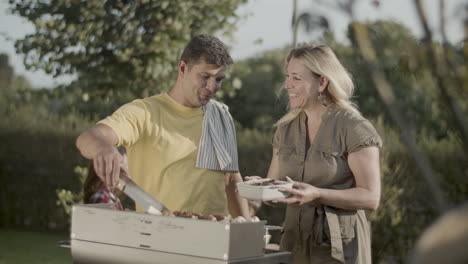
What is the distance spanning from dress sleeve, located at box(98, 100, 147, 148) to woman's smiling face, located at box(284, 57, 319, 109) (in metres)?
0.61

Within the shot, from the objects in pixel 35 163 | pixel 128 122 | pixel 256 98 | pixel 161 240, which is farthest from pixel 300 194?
pixel 256 98

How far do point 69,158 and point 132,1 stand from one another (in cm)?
353

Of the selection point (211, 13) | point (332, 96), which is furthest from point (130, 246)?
point (211, 13)

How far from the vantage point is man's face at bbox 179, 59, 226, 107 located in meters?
3.06

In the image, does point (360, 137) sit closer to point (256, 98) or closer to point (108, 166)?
point (108, 166)

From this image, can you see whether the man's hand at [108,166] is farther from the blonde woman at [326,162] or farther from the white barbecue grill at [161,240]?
the blonde woman at [326,162]

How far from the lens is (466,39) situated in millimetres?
1352

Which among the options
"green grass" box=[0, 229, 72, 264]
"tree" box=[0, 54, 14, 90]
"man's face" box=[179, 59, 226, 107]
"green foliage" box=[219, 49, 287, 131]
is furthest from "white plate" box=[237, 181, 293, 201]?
"green foliage" box=[219, 49, 287, 131]

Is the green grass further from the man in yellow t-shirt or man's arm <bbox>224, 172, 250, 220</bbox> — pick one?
the man in yellow t-shirt

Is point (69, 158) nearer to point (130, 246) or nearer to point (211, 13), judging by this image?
point (211, 13)

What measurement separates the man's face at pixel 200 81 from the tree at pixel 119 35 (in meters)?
4.34

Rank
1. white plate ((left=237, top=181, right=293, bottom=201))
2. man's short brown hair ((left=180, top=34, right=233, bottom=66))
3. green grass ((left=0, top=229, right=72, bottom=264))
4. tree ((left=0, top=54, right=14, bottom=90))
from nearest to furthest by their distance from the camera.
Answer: white plate ((left=237, top=181, right=293, bottom=201))
man's short brown hair ((left=180, top=34, right=233, bottom=66))
green grass ((left=0, top=229, right=72, bottom=264))
tree ((left=0, top=54, right=14, bottom=90))

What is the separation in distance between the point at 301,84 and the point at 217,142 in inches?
17.5

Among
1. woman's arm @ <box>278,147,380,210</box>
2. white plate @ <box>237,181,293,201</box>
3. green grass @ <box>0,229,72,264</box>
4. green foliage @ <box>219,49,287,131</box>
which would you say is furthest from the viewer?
green foliage @ <box>219,49,287,131</box>
